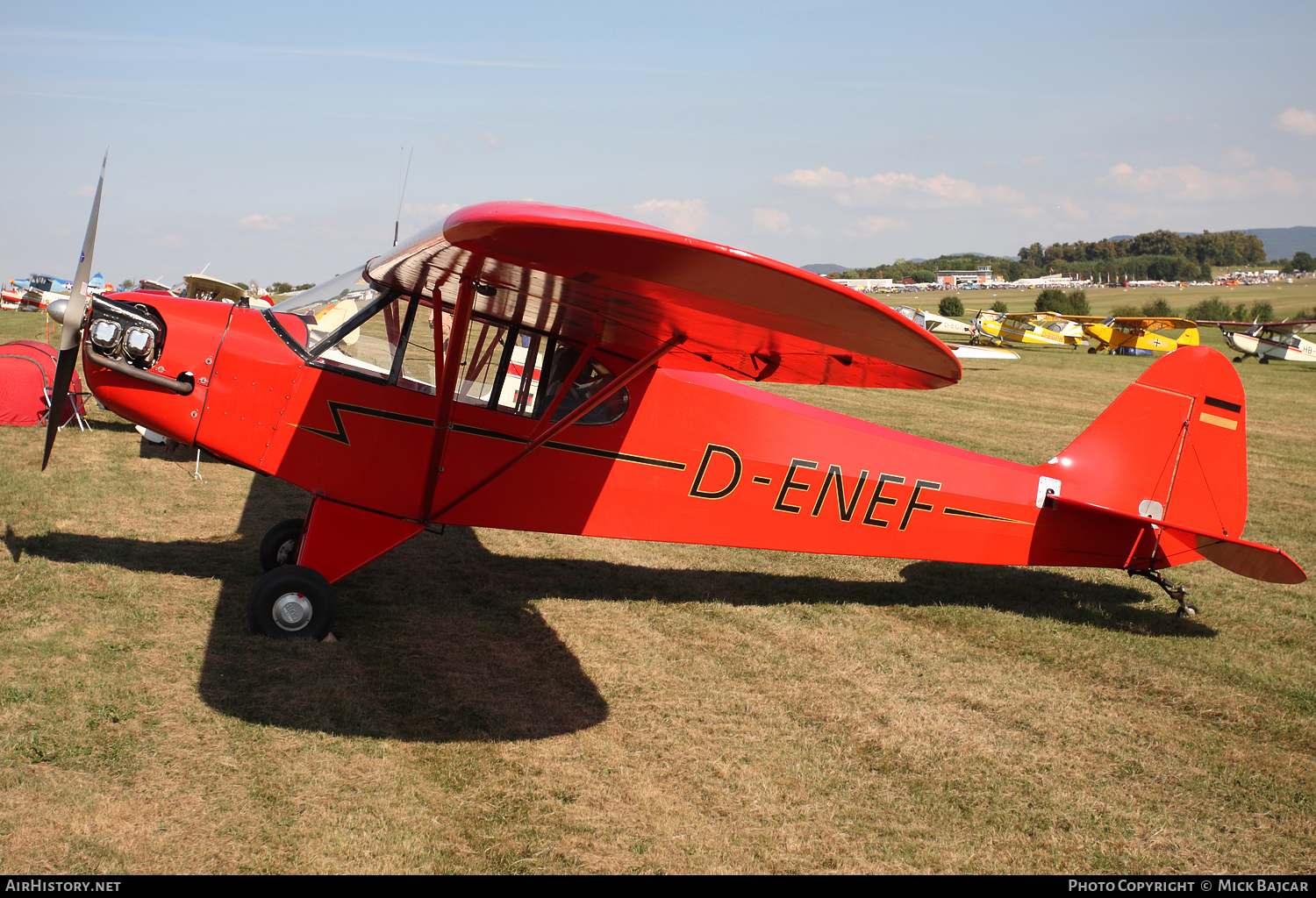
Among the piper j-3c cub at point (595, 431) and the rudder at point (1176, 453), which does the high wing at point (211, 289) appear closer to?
the piper j-3c cub at point (595, 431)

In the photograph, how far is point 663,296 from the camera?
3.90 metres

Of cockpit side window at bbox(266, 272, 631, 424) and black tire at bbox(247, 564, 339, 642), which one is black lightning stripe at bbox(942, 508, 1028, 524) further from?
black tire at bbox(247, 564, 339, 642)

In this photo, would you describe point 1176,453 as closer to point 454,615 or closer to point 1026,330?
point 454,615

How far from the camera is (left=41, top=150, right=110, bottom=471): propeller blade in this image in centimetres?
487

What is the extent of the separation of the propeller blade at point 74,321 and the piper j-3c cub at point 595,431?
3 centimetres

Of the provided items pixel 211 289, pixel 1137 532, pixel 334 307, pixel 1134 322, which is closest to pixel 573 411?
pixel 334 307

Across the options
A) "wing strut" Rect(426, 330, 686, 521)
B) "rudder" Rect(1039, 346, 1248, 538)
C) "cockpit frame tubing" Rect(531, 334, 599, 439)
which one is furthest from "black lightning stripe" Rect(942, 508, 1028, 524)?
"cockpit frame tubing" Rect(531, 334, 599, 439)

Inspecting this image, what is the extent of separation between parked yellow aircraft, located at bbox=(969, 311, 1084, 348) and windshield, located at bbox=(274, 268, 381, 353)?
37301 millimetres

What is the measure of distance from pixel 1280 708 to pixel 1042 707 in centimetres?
151

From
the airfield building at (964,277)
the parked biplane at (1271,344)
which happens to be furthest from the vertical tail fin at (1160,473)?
the airfield building at (964,277)

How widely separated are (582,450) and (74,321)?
3.10 m

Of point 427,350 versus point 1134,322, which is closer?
point 427,350

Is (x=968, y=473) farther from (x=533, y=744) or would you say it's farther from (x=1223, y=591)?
(x=533, y=744)

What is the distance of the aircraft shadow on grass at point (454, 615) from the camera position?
439 centimetres
